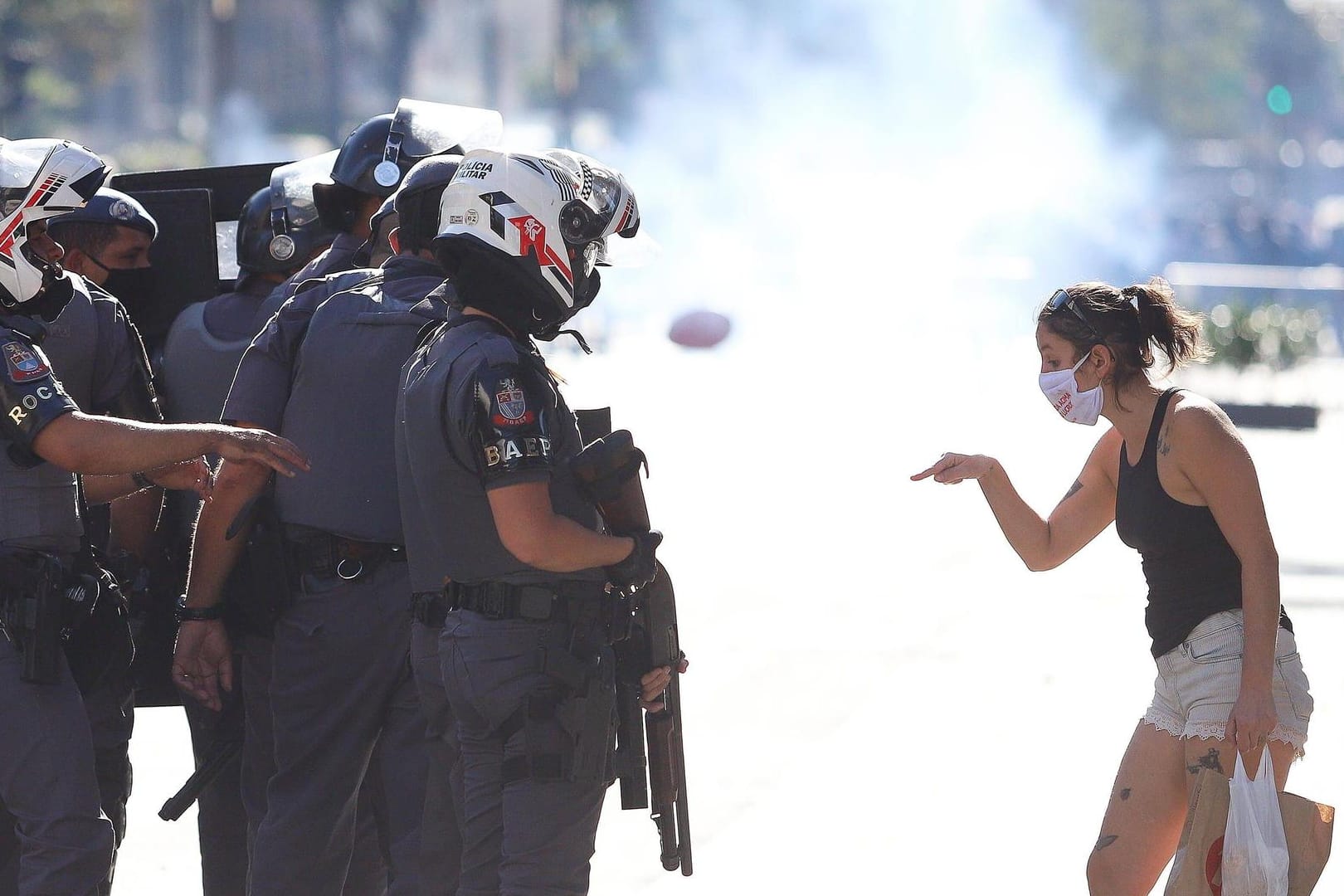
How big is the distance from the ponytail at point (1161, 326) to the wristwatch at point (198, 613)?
7.02ft

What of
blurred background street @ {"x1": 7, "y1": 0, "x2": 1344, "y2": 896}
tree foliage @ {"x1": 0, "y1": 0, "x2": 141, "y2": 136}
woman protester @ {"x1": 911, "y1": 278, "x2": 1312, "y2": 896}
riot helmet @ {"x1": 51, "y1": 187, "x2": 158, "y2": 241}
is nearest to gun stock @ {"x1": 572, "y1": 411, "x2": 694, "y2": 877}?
blurred background street @ {"x1": 7, "y1": 0, "x2": 1344, "y2": 896}

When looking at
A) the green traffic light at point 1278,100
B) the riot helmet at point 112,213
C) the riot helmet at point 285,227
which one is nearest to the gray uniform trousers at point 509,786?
the riot helmet at point 285,227

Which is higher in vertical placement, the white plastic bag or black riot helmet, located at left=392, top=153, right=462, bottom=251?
black riot helmet, located at left=392, top=153, right=462, bottom=251

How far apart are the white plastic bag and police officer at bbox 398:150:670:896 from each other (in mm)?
1250

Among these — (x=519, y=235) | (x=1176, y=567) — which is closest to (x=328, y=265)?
(x=519, y=235)

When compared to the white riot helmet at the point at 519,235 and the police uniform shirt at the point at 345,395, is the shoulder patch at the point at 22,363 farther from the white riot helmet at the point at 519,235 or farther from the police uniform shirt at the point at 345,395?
the white riot helmet at the point at 519,235

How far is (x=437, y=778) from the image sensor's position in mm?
3861

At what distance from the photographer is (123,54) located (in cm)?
5994

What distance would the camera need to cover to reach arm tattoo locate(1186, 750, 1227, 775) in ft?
13.1

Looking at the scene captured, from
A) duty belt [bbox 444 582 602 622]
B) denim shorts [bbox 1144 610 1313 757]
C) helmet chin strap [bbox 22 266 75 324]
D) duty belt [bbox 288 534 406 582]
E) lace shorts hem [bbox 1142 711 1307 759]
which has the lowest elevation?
lace shorts hem [bbox 1142 711 1307 759]

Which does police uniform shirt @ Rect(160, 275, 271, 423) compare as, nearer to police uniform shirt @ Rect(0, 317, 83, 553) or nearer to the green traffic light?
police uniform shirt @ Rect(0, 317, 83, 553)

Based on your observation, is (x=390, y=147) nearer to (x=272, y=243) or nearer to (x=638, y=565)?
(x=272, y=243)

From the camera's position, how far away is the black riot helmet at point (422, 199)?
12.9 feet

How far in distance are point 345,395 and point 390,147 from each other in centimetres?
77
